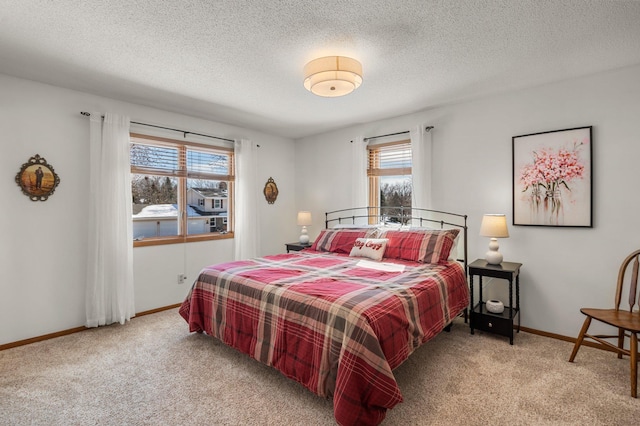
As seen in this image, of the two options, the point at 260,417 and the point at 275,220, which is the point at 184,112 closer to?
the point at 275,220

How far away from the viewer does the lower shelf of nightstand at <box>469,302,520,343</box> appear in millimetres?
2896

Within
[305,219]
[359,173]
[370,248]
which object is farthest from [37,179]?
[359,173]

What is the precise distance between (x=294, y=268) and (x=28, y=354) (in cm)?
246

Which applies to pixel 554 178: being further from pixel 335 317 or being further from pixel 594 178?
pixel 335 317

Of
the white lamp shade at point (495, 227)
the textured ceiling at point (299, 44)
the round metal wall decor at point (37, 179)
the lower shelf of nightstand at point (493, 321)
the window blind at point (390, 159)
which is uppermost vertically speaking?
the textured ceiling at point (299, 44)

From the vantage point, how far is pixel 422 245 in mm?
3271

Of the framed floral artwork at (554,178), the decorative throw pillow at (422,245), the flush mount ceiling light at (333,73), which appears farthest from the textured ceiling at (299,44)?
the decorative throw pillow at (422,245)

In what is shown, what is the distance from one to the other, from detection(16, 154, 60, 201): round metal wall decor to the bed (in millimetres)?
1797

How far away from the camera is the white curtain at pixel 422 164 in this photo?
3.81 metres

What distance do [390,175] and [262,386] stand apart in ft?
10.2

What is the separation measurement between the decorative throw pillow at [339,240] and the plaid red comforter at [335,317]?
27.8 inches

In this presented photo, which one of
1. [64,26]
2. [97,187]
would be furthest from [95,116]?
[64,26]

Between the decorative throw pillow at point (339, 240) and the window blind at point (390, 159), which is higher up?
the window blind at point (390, 159)

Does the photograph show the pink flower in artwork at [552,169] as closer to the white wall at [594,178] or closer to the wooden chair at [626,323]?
the white wall at [594,178]
